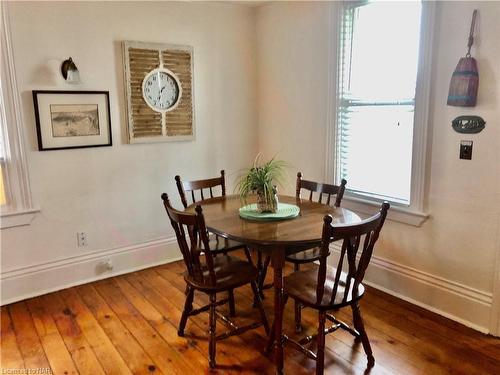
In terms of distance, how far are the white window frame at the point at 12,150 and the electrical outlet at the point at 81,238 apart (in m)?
0.39

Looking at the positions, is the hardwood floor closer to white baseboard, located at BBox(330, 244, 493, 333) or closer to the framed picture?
white baseboard, located at BBox(330, 244, 493, 333)

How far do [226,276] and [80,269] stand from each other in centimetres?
165

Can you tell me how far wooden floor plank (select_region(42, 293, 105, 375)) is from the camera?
7.50 ft

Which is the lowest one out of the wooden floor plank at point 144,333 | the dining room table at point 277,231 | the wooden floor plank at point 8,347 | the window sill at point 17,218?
the wooden floor plank at point 8,347

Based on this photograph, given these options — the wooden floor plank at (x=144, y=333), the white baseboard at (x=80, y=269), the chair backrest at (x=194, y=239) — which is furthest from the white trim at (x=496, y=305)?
the white baseboard at (x=80, y=269)

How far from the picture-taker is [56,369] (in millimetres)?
2270

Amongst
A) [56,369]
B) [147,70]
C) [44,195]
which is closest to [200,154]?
[147,70]

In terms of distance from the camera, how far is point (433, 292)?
2824 mm

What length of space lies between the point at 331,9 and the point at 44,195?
9.00 feet

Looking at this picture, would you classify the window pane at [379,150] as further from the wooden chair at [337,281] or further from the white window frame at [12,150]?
the white window frame at [12,150]

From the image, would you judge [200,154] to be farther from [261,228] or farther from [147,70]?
[261,228]

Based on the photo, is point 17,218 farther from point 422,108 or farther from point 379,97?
point 422,108

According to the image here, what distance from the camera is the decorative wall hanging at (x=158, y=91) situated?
3.43m

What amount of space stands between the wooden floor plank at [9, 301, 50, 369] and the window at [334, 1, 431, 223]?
2470 mm
